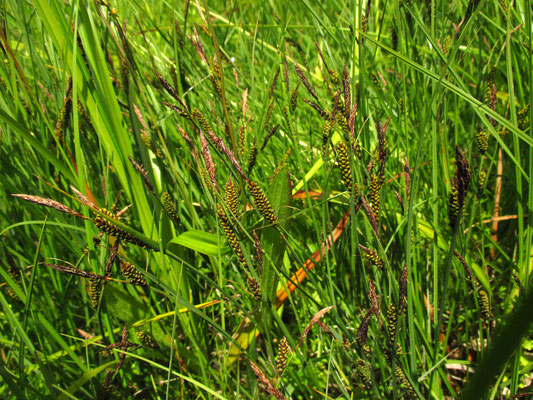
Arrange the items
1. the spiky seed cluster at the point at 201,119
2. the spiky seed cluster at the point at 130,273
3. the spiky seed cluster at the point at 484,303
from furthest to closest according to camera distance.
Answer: the spiky seed cluster at the point at 201,119
the spiky seed cluster at the point at 484,303
the spiky seed cluster at the point at 130,273

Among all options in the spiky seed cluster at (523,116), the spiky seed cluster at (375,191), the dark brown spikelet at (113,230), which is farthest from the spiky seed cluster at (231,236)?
the spiky seed cluster at (523,116)

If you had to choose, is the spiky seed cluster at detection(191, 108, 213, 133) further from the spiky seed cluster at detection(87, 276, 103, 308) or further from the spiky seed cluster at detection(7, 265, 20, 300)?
the spiky seed cluster at detection(7, 265, 20, 300)

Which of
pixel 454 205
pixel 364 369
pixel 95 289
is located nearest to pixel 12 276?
pixel 95 289

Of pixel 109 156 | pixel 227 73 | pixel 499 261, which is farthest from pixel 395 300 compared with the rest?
pixel 227 73

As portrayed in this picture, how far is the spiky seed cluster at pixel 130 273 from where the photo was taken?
645 millimetres

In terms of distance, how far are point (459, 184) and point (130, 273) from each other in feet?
1.68

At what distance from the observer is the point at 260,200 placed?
65 cm

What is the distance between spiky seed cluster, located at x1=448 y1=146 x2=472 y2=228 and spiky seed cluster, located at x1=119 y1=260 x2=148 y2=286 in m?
0.50

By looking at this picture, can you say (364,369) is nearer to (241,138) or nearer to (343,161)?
(343,161)

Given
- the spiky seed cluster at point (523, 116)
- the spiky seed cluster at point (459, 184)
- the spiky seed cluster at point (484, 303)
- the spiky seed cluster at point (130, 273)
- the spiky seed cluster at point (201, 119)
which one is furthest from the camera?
the spiky seed cluster at point (523, 116)

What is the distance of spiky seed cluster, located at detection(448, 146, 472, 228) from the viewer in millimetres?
545

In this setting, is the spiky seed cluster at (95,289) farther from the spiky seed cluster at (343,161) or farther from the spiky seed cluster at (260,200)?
the spiky seed cluster at (343,161)

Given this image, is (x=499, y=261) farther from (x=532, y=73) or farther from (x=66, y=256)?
(x=66, y=256)

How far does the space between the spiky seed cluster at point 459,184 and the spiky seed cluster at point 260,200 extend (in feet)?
0.91
